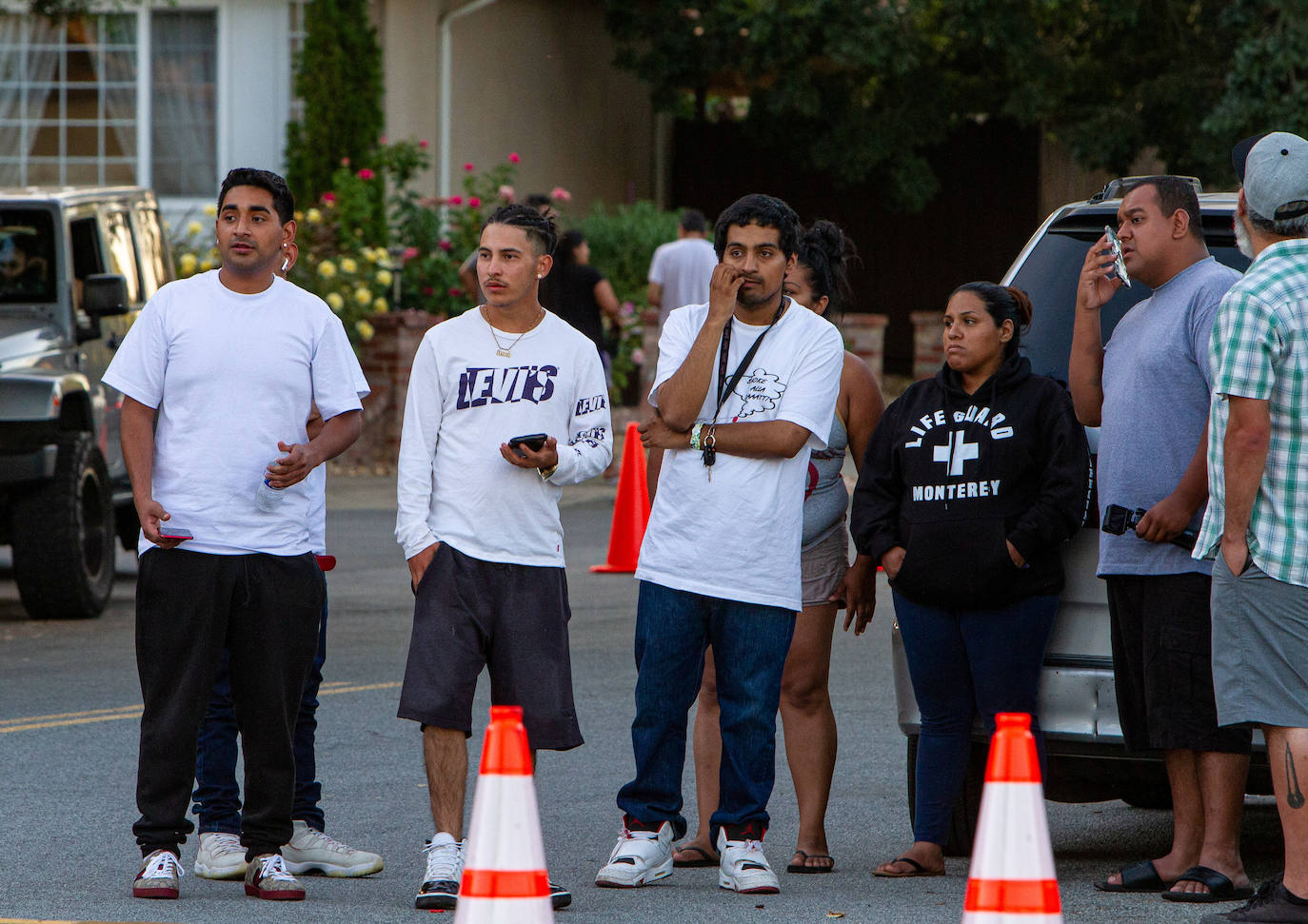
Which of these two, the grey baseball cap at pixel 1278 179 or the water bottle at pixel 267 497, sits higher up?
the grey baseball cap at pixel 1278 179

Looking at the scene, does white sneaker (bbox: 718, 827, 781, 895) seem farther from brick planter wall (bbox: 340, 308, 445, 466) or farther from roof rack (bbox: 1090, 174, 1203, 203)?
brick planter wall (bbox: 340, 308, 445, 466)

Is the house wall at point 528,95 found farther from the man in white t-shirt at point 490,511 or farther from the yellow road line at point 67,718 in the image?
the man in white t-shirt at point 490,511

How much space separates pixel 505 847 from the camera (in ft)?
12.0

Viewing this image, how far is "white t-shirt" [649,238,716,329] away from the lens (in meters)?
15.5

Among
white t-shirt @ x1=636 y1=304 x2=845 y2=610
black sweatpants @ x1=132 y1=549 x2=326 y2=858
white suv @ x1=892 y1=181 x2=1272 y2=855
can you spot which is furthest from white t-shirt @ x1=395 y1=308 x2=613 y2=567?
white suv @ x1=892 y1=181 x2=1272 y2=855

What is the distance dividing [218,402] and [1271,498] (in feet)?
8.96

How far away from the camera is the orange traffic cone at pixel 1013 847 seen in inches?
137

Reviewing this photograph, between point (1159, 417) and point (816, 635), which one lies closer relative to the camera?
point (1159, 417)

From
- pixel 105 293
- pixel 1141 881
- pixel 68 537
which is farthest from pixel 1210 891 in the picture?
pixel 105 293

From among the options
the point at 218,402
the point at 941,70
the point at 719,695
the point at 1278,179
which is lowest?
the point at 719,695

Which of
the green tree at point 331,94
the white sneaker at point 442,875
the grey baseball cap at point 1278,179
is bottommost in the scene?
the white sneaker at point 442,875

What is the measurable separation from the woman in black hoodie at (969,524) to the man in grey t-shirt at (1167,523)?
17cm

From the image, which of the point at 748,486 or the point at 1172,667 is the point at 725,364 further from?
the point at 1172,667

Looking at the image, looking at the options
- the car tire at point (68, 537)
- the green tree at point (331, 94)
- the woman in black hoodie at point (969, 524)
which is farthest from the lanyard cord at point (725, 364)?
the green tree at point (331, 94)
